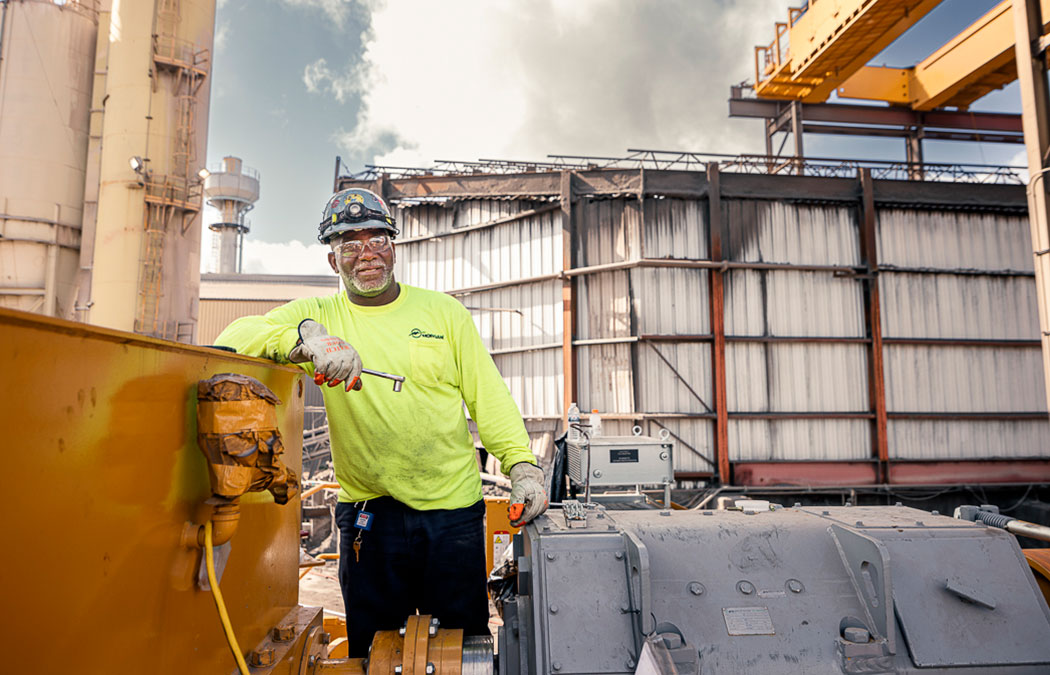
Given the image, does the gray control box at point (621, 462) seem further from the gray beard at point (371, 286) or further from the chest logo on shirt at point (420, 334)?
the gray beard at point (371, 286)

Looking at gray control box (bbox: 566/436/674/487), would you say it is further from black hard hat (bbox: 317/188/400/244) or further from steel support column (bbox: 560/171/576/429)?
steel support column (bbox: 560/171/576/429)

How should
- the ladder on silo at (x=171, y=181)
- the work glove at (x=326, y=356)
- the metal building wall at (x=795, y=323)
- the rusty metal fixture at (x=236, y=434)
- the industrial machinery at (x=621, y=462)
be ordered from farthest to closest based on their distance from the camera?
the metal building wall at (x=795, y=323) < the ladder on silo at (x=171, y=181) < the industrial machinery at (x=621, y=462) < the work glove at (x=326, y=356) < the rusty metal fixture at (x=236, y=434)

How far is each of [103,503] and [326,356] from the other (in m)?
1.07

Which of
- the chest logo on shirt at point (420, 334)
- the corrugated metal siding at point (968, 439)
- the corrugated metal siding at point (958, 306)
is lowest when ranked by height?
the corrugated metal siding at point (968, 439)

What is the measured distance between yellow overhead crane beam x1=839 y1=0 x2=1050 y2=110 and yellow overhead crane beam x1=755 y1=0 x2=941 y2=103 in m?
1.94

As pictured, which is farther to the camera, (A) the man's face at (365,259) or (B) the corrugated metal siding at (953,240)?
(B) the corrugated metal siding at (953,240)

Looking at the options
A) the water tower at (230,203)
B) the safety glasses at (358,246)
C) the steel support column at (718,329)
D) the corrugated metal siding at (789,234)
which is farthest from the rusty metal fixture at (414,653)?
the water tower at (230,203)

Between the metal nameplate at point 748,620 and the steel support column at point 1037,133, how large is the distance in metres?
8.58

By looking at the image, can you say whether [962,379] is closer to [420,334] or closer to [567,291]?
[567,291]

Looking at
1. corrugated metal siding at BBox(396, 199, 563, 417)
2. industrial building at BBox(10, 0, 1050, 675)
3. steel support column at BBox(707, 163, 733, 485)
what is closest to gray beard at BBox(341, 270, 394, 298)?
industrial building at BBox(10, 0, 1050, 675)

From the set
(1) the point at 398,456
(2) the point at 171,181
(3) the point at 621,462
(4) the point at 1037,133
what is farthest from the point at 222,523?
(2) the point at 171,181

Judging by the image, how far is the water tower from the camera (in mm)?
33844

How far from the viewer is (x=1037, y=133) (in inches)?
327

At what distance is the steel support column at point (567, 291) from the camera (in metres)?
12.1
